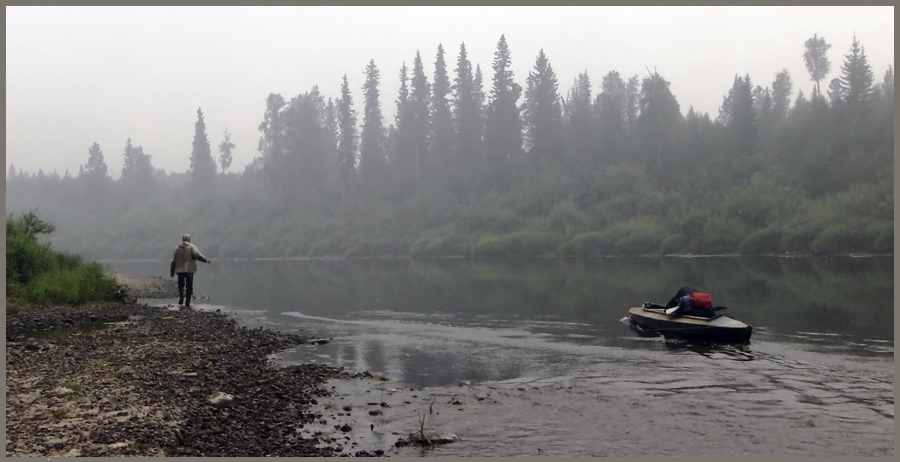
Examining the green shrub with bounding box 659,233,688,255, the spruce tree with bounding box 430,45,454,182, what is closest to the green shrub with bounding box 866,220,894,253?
the green shrub with bounding box 659,233,688,255

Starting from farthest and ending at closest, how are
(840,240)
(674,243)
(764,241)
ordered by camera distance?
(674,243)
(764,241)
(840,240)

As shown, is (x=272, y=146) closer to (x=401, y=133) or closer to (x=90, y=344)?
(x=401, y=133)

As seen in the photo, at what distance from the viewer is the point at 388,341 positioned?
19750 mm

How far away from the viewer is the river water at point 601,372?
10.4 m

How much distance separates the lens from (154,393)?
11.6 meters

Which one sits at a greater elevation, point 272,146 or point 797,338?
point 272,146

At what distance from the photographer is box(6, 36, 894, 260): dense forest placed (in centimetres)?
6812

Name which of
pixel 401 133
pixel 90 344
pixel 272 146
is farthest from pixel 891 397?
pixel 272 146

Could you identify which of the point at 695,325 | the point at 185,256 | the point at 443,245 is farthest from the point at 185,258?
the point at 443,245

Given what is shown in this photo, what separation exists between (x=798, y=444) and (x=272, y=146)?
12531 cm

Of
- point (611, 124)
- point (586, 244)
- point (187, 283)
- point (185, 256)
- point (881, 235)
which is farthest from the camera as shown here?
point (611, 124)

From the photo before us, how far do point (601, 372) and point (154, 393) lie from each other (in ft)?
28.0

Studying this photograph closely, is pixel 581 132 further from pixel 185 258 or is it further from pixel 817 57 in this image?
pixel 185 258

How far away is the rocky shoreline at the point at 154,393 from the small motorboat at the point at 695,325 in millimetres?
9066
